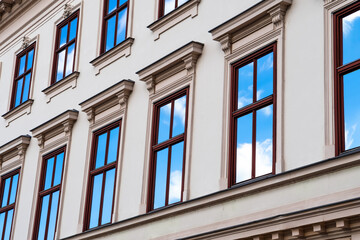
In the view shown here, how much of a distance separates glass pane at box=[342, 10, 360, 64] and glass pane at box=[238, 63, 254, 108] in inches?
87.5

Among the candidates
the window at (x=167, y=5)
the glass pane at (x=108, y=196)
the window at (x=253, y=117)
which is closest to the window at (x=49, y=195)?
the glass pane at (x=108, y=196)

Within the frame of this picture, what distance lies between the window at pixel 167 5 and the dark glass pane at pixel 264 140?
4198 mm

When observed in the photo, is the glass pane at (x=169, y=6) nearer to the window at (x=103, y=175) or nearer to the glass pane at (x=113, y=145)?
the window at (x=103, y=175)

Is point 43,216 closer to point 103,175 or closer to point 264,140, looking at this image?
point 103,175

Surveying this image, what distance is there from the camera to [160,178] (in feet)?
51.0

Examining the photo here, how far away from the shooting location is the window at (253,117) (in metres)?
13.1

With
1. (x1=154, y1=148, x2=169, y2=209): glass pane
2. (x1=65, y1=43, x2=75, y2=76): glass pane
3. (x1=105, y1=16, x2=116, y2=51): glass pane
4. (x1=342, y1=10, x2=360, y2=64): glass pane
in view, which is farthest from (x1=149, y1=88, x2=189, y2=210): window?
(x1=65, y1=43, x2=75, y2=76): glass pane

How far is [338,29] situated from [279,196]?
9.20 feet

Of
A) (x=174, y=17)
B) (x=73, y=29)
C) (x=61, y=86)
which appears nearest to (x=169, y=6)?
(x=174, y=17)

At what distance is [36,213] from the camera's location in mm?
19266

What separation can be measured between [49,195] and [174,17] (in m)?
5.71

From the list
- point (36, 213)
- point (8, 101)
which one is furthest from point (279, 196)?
point (8, 101)

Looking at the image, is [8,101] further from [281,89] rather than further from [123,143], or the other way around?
[281,89]

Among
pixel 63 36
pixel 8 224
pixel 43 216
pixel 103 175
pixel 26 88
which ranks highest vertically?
pixel 63 36
